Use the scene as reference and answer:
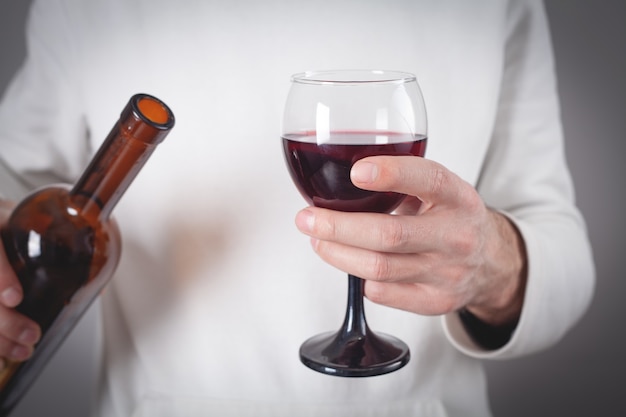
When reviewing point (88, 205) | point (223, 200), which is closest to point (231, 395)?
point (223, 200)

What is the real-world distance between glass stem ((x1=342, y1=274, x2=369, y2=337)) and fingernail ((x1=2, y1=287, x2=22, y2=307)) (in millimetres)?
483

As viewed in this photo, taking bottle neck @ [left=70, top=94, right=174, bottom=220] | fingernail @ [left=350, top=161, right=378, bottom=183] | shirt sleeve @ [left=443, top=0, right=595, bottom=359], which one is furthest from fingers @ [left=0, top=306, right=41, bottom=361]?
shirt sleeve @ [left=443, top=0, right=595, bottom=359]

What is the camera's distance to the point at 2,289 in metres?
0.94

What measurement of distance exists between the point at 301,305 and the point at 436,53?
1.88ft

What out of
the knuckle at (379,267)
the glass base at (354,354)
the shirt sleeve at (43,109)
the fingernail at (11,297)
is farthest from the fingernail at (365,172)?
the shirt sleeve at (43,109)

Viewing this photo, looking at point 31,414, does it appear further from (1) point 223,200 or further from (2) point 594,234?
(2) point 594,234

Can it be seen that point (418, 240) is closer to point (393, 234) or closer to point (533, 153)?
point (393, 234)

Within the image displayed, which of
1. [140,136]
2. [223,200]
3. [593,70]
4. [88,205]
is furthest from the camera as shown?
[593,70]

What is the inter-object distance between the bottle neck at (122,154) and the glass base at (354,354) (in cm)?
37

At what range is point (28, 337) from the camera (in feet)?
3.21

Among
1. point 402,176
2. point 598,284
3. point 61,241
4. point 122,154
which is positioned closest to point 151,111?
point 122,154

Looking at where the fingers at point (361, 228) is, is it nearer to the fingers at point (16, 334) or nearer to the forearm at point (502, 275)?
the forearm at point (502, 275)

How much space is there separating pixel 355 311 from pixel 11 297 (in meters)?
0.50

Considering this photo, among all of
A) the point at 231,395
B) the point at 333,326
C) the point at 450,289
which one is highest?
the point at 450,289
